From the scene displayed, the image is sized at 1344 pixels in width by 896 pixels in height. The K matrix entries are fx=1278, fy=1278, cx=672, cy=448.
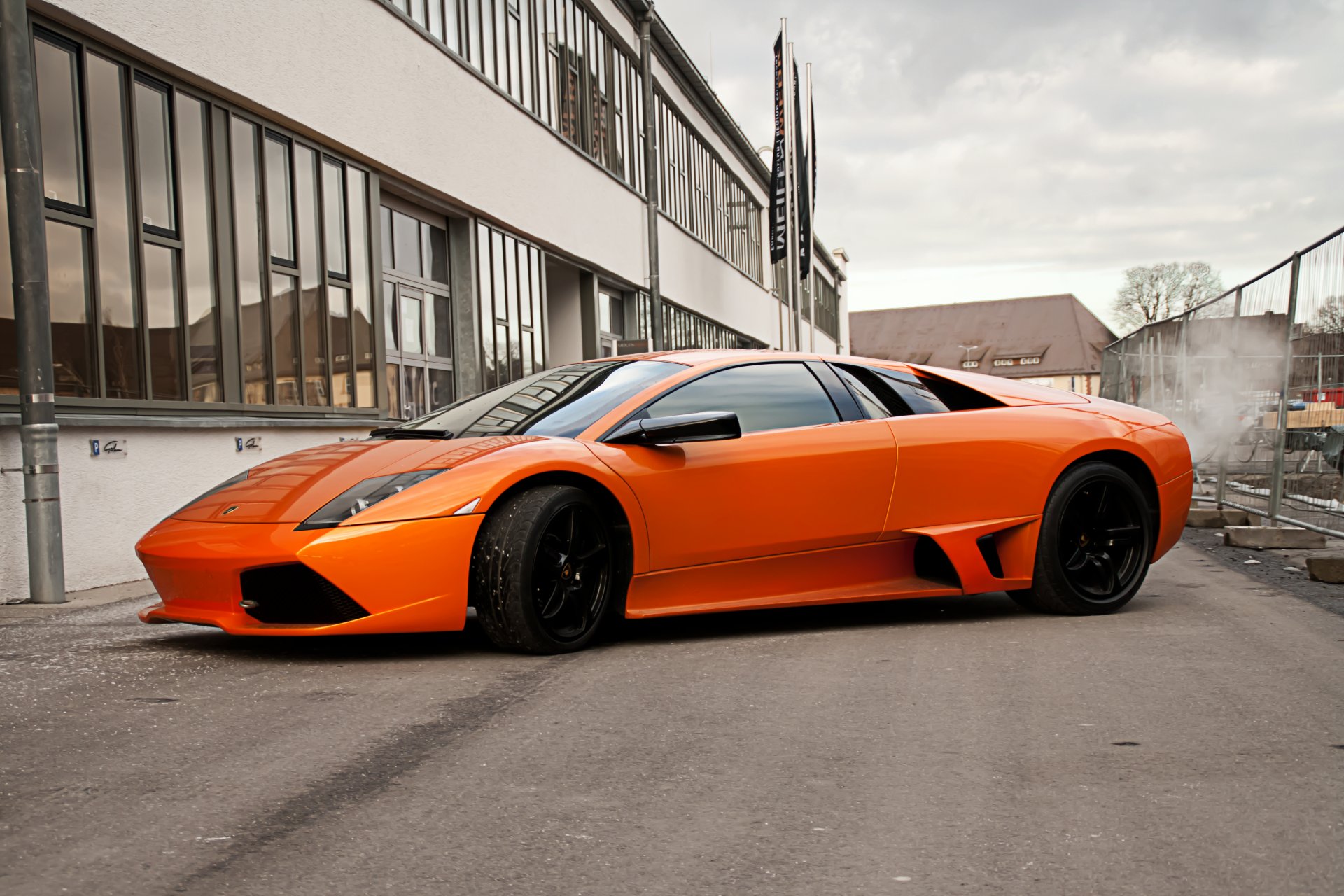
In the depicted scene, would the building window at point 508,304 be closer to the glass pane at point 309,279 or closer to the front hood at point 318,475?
the glass pane at point 309,279

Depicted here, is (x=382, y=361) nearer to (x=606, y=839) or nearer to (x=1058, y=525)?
(x=1058, y=525)

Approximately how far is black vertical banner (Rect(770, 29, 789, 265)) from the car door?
27738mm

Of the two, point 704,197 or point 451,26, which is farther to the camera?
point 704,197

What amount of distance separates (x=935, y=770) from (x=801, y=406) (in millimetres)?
2606

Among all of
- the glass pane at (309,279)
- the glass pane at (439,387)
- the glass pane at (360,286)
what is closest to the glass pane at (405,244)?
the glass pane at (360,286)

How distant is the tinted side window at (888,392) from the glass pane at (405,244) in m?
8.48

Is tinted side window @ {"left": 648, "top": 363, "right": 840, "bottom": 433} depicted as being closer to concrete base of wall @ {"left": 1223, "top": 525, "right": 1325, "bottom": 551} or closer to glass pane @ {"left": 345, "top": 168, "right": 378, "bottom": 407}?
concrete base of wall @ {"left": 1223, "top": 525, "right": 1325, "bottom": 551}

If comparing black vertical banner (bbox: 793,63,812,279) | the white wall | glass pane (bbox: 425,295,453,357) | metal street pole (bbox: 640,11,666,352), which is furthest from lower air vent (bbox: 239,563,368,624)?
black vertical banner (bbox: 793,63,812,279)

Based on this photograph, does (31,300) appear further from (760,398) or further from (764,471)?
(764,471)

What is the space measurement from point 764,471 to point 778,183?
100.0 feet

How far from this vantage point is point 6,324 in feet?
23.5

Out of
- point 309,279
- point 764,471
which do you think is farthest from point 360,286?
point 764,471

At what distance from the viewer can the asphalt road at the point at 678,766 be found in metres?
2.46

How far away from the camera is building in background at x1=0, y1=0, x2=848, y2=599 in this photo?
25.7 feet
